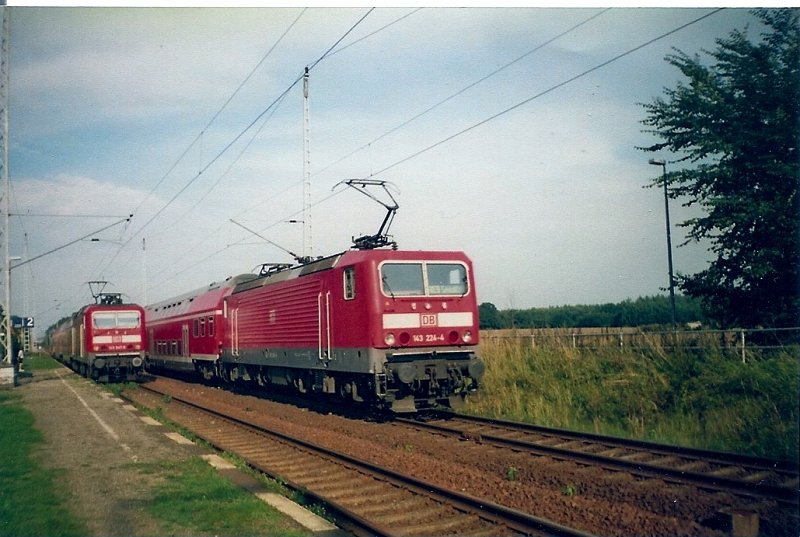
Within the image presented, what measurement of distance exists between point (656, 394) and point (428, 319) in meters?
4.67

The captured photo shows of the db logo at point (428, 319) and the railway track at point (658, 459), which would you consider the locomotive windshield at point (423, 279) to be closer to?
the db logo at point (428, 319)

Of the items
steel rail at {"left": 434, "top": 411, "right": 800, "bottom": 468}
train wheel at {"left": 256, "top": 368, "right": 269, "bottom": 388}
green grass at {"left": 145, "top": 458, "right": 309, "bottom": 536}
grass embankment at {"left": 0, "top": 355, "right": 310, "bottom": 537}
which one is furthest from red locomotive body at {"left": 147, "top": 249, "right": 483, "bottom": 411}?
green grass at {"left": 145, "top": 458, "right": 309, "bottom": 536}

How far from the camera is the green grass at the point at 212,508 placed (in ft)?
22.0

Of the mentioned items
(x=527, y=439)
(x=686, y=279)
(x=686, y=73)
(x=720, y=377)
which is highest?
(x=686, y=73)

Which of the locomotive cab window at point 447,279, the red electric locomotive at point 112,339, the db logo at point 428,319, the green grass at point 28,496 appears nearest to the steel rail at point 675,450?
the db logo at point 428,319

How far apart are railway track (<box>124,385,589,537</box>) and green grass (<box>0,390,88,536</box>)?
8.56 feet

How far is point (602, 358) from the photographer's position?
1559 cm

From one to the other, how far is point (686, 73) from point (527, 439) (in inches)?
427

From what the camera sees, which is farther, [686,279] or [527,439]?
[686,279]

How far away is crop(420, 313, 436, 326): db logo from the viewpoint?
44.2 feet

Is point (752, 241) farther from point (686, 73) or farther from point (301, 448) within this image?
point (301, 448)

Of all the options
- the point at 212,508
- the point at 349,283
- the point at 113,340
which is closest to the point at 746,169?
the point at 349,283

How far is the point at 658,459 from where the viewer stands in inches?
377

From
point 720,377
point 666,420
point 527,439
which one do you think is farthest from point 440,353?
point 720,377
